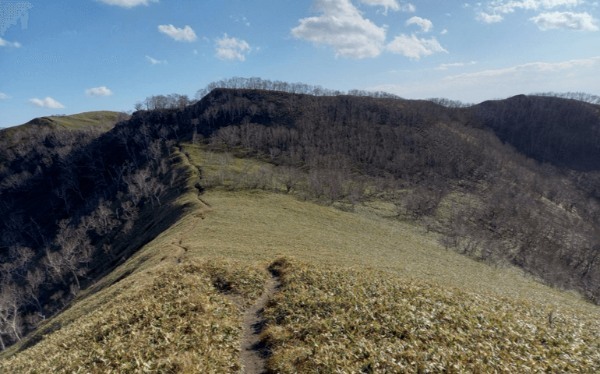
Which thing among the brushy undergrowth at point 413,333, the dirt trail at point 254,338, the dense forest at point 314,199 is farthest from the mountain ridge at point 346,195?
the brushy undergrowth at point 413,333

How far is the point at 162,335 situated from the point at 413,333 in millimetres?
14121

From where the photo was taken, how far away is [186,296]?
23.7 meters

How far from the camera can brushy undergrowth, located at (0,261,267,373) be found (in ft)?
53.4

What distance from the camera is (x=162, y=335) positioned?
18.6 m

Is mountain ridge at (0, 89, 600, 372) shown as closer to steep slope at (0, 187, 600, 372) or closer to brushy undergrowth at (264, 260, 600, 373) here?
steep slope at (0, 187, 600, 372)

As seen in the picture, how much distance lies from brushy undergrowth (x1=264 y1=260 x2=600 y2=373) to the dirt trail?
0.63 meters

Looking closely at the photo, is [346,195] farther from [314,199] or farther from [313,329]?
[313,329]

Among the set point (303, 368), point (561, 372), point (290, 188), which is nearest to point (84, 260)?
point (290, 188)

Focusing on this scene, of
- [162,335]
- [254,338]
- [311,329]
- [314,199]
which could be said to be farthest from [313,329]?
[314,199]

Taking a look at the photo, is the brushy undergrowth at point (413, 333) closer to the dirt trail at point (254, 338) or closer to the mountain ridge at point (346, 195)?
the dirt trail at point (254, 338)

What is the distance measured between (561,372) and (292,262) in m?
21.9

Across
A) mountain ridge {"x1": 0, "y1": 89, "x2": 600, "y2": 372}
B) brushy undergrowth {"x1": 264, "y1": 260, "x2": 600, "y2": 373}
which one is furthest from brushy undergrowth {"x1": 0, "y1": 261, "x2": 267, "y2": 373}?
mountain ridge {"x1": 0, "y1": 89, "x2": 600, "y2": 372}

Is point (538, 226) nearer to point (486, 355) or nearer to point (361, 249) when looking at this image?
point (361, 249)

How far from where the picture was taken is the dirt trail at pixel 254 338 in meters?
16.7
